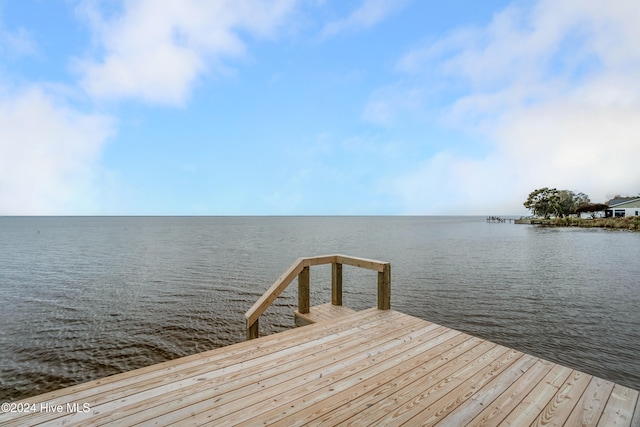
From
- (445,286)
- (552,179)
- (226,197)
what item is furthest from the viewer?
(226,197)

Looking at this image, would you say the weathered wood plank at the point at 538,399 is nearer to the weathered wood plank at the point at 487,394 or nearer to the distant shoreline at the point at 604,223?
the weathered wood plank at the point at 487,394

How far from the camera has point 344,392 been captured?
96.5 inches

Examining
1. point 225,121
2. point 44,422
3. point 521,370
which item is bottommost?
point 521,370

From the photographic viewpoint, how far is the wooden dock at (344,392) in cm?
209

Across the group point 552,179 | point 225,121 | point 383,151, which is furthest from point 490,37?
point 552,179

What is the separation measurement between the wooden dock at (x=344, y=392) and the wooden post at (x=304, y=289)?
1.60m

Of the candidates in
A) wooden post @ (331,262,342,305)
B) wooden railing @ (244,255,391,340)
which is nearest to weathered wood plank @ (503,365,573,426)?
wooden railing @ (244,255,391,340)

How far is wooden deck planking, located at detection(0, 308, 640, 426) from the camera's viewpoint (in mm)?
2100

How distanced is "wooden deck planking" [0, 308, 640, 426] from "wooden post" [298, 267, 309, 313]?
161cm

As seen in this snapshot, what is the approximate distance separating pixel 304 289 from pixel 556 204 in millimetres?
92602

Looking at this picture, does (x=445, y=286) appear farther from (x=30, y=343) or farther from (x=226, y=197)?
(x=226, y=197)

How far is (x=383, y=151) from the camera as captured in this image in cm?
5469

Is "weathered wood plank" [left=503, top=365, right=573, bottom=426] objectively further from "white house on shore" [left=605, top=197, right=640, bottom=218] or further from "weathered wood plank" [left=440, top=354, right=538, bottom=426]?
"white house on shore" [left=605, top=197, right=640, bottom=218]

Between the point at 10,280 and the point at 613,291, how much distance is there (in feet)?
91.7
